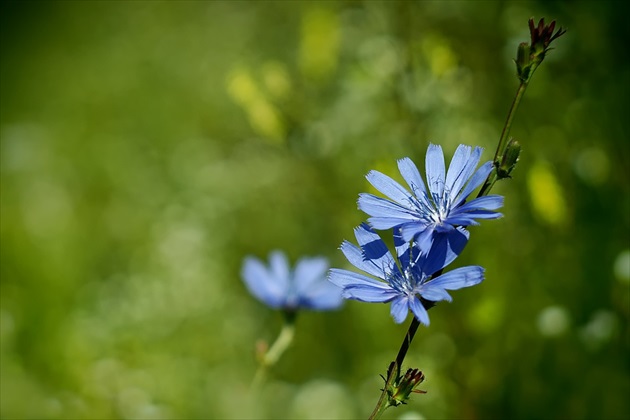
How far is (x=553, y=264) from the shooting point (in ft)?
7.75

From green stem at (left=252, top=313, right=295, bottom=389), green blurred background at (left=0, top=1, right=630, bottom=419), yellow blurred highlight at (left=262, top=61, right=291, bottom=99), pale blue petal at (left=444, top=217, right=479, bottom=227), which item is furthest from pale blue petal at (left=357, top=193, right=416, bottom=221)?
yellow blurred highlight at (left=262, top=61, right=291, bottom=99)

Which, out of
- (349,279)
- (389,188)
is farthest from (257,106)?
(349,279)

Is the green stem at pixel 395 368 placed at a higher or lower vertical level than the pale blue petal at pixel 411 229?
lower

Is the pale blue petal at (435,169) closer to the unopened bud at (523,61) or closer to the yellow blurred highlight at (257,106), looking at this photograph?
the unopened bud at (523,61)

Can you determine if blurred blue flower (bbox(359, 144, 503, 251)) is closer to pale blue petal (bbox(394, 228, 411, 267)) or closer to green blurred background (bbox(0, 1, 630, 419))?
pale blue petal (bbox(394, 228, 411, 267))

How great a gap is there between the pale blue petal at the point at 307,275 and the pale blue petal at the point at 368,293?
2.11 feet

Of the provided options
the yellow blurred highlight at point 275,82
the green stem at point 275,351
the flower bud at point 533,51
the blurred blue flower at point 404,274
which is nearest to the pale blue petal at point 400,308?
the blurred blue flower at point 404,274

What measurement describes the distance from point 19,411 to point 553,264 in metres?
1.85

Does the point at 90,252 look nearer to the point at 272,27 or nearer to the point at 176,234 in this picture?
the point at 176,234

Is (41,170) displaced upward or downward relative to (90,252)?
upward

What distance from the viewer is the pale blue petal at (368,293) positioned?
3.69ft

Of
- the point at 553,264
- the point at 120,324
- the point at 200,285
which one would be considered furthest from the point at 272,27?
the point at 553,264

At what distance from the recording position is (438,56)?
2414 mm

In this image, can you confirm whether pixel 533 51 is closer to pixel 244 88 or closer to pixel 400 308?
pixel 400 308
